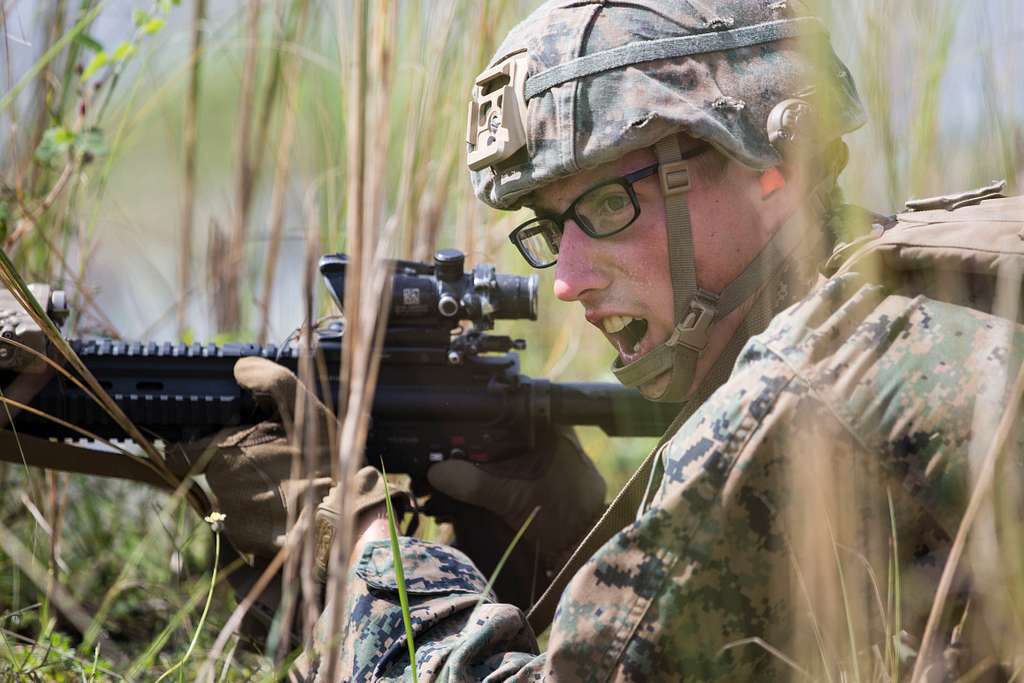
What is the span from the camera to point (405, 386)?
318 centimetres

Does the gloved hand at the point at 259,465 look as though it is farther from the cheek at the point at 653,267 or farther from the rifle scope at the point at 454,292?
the cheek at the point at 653,267

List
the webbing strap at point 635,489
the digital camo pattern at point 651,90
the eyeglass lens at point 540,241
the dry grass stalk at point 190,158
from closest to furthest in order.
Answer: the digital camo pattern at point 651,90
the webbing strap at point 635,489
the eyeglass lens at point 540,241
the dry grass stalk at point 190,158

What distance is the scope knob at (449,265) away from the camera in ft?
9.96

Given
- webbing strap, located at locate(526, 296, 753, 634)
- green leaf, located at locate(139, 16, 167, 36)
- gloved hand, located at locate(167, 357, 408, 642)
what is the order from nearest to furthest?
1. webbing strap, located at locate(526, 296, 753, 634)
2. gloved hand, located at locate(167, 357, 408, 642)
3. green leaf, located at locate(139, 16, 167, 36)

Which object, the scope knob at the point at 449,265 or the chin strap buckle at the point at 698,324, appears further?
the scope knob at the point at 449,265

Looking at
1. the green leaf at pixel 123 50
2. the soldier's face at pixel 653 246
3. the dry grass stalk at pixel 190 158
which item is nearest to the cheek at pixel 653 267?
the soldier's face at pixel 653 246

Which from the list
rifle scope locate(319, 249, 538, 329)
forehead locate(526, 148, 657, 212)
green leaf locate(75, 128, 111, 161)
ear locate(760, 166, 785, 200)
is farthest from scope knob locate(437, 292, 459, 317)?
green leaf locate(75, 128, 111, 161)

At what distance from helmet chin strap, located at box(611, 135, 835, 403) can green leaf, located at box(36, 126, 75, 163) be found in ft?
5.73

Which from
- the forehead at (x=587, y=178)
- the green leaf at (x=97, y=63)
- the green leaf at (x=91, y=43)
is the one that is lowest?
the forehead at (x=587, y=178)

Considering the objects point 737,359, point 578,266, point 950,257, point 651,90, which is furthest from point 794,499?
point 651,90

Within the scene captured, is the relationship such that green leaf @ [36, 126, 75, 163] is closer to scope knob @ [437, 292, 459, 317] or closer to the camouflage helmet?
scope knob @ [437, 292, 459, 317]

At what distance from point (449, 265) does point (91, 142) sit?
1077mm

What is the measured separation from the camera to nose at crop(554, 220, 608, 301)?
2422 mm

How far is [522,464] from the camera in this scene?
10.7ft
